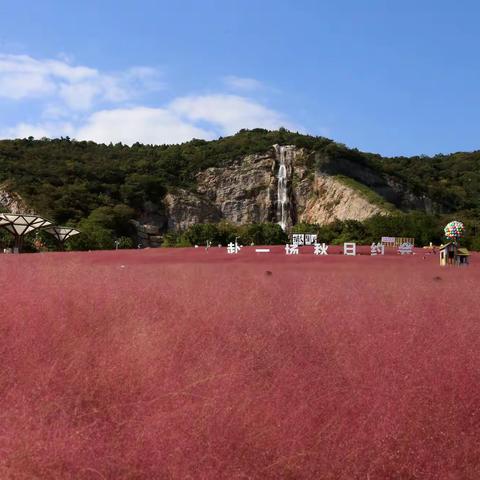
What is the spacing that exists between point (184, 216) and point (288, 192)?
60.5 feet

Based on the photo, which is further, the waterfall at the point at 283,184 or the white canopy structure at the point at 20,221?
the waterfall at the point at 283,184

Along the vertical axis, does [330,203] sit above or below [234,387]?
above

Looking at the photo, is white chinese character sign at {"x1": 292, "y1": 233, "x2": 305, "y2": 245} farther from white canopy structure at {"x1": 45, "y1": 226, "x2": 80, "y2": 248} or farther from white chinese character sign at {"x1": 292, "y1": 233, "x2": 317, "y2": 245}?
white canopy structure at {"x1": 45, "y1": 226, "x2": 80, "y2": 248}

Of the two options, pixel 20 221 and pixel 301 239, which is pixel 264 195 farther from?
pixel 20 221

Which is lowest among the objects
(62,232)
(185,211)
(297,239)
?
(297,239)

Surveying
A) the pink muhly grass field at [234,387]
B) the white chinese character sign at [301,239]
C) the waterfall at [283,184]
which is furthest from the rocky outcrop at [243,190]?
the pink muhly grass field at [234,387]

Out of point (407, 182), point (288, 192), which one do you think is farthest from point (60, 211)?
point (407, 182)

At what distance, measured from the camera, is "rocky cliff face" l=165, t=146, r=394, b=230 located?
85.9m

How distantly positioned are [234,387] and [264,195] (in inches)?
3426

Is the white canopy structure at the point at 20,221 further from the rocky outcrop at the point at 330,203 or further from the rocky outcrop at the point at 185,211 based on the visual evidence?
the rocky outcrop at the point at 330,203

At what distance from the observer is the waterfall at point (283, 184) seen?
297ft

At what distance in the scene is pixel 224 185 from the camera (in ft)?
298

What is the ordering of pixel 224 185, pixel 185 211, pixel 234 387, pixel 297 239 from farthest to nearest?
pixel 224 185
pixel 185 211
pixel 297 239
pixel 234 387

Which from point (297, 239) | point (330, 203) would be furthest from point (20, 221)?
point (330, 203)
